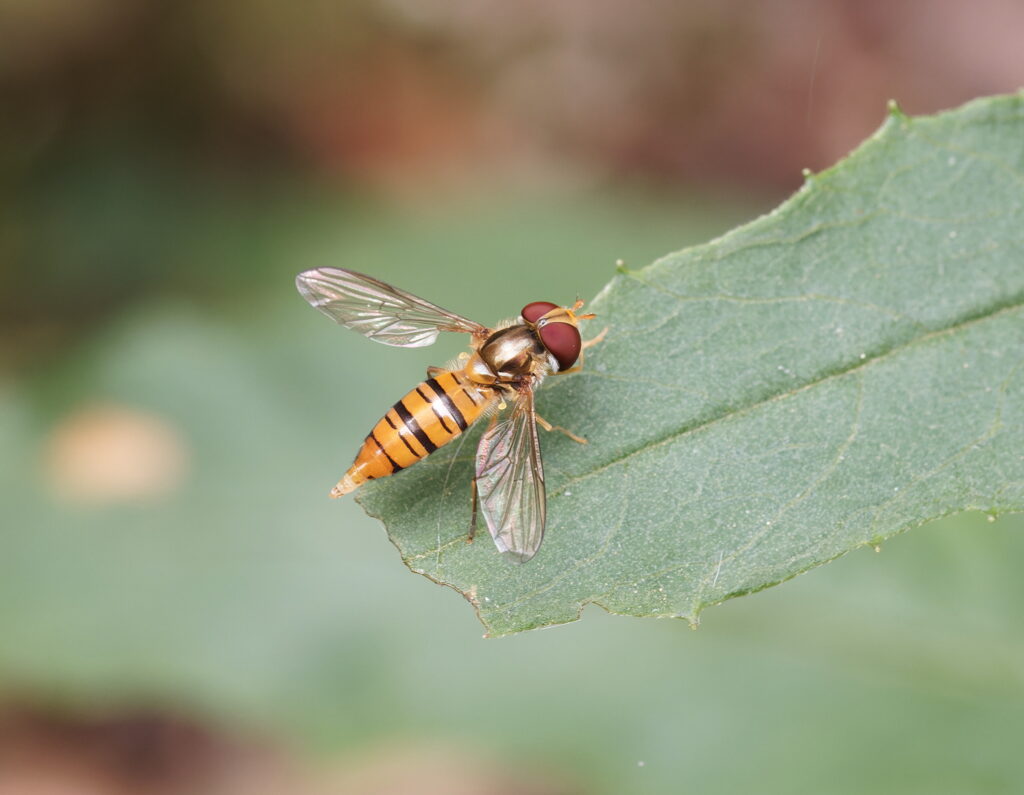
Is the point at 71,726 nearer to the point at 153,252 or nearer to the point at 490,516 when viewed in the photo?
the point at 153,252

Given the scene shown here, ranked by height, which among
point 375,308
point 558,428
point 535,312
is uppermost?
point 375,308

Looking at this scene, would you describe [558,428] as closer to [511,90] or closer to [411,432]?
[411,432]

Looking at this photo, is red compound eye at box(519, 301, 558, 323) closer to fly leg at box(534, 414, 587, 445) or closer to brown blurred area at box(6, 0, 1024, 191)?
fly leg at box(534, 414, 587, 445)

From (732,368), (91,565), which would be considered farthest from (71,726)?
(732,368)

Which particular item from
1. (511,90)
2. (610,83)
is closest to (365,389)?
(511,90)

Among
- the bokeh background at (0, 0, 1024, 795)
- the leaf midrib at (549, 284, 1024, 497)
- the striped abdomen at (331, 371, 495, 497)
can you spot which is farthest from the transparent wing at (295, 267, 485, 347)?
the leaf midrib at (549, 284, 1024, 497)

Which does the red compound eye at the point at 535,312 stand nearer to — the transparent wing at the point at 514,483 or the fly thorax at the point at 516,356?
the fly thorax at the point at 516,356

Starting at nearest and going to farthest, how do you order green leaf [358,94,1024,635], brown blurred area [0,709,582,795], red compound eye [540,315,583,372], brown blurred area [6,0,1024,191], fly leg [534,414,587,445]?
green leaf [358,94,1024,635] → fly leg [534,414,587,445] → red compound eye [540,315,583,372] → brown blurred area [0,709,582,795] → brown blurred area [6,0,1024,191]
